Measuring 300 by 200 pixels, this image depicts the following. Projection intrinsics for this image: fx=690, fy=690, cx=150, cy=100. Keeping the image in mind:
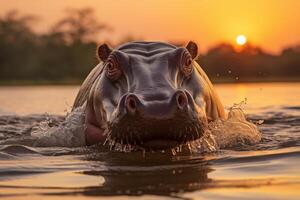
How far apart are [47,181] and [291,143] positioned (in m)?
2.17

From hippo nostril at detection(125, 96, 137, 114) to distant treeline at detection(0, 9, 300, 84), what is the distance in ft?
101

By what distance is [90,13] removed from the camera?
2309 inches

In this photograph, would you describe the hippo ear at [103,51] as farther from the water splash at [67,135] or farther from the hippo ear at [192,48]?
the hippo ear at [192,48]

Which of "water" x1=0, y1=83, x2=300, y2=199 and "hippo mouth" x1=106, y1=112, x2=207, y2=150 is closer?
"water" x1=0, y1=83, x2=300, y2=199

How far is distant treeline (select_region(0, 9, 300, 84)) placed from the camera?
121 feet

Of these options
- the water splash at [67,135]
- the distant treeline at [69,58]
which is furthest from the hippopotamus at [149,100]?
the distant treeline at [69,58]

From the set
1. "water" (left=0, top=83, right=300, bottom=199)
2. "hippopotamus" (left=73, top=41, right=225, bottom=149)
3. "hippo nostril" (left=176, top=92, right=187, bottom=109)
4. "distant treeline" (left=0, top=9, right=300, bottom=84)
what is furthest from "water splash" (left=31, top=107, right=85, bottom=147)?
"distant treeline" (left=0, top=9, right=300, bottom=84)

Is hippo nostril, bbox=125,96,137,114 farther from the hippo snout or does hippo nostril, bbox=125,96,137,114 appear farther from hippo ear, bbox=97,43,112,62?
hippo ear, bbox=97,43,112,62

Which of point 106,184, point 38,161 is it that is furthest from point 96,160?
point 106,184

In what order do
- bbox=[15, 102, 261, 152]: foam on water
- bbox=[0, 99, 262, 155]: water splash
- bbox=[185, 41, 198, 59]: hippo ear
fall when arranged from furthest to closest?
bbox=[185, 41, 198, 59]: hippo ear < bbox=[15, 102, 261, 152]: foam on water < bbox=[0, 99, 262, 155]: water splash

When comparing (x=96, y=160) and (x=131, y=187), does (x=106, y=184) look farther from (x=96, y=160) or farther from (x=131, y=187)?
(x=96, y=160)

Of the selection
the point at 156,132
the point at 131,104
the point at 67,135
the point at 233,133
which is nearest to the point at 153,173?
the point at 156,132

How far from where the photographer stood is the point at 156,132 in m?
3.99

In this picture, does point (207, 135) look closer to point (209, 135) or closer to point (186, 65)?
point (209, 135)
